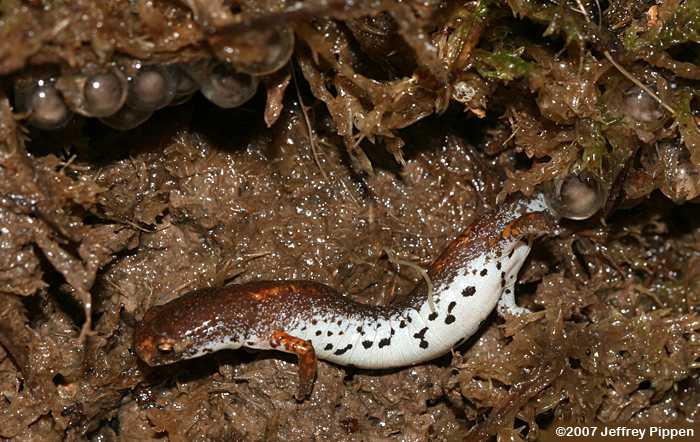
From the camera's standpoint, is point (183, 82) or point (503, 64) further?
point (503, 64)

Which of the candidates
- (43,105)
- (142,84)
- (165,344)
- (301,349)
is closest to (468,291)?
(301,349)

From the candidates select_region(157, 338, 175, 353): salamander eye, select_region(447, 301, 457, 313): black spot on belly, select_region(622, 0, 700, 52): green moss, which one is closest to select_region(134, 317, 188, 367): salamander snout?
select_region(157, 338, 175, 353): salamander eye

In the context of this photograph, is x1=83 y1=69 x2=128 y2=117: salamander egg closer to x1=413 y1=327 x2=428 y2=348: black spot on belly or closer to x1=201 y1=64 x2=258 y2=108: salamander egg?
x1=201 y1=64 x2=258 y2=108: salamander egg

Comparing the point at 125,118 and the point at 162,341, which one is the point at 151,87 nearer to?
the point at 125,118

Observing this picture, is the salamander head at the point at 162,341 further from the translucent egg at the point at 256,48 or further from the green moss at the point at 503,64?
the green moss at the point at 503,64

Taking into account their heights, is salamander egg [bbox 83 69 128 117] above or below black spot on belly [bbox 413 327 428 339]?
above

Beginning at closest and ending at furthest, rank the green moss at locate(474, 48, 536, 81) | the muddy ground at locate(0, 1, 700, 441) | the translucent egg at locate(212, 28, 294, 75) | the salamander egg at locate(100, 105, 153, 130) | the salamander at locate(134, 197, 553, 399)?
the translucent egg at locate(212, 28, 294, 75) < the salamander egg at locate(100, 105, 153, 130) < the green moss at locate(474, 48, 536, 81) < the muddy ground at locate(0, 1, 700, 441) < the salamander at locate(134, 197, 553, 399)

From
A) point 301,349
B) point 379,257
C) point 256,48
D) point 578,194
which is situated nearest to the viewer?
point 256,48

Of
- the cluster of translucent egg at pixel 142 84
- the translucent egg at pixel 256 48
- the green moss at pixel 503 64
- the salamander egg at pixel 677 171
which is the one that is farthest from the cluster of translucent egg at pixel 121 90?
the salamander egg at pixel 677 171
